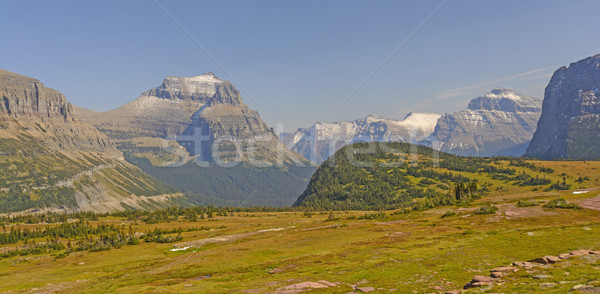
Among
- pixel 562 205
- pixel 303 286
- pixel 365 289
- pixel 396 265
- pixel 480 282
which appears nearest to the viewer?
pixel 480 282

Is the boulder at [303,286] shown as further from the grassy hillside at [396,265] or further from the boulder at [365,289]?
the boulder at [365,289]

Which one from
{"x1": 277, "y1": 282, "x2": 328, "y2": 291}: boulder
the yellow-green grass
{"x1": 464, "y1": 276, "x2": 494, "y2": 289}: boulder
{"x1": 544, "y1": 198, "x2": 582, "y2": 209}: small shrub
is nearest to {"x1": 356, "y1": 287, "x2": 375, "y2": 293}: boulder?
the yellow-green grass

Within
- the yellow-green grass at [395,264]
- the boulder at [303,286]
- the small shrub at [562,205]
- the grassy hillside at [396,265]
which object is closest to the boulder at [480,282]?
the grassy hillside at [396,265]

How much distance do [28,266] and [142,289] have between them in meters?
89.7

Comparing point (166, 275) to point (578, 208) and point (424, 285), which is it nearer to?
point (424, 285)

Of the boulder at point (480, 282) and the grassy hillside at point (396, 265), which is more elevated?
the boulder at point (480, 282)

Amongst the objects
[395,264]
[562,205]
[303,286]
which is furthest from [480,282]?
[562,205]

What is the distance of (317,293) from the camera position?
Answer: 41406mm

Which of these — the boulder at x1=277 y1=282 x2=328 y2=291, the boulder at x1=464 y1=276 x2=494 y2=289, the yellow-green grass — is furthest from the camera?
the boulder at x1=277 y1=282 x2=328 y2=291

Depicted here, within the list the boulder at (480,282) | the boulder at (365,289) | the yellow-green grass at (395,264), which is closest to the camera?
the boulder at (480,282)

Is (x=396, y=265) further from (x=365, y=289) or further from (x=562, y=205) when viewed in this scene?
(x=562, y=205)

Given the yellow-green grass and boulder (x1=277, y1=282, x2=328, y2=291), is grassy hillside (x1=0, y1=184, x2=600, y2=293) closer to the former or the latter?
the yellow-green grass

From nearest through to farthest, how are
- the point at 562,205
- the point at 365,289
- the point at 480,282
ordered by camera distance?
the point at 480,282 → the point at 365,289 → the point at 562,205

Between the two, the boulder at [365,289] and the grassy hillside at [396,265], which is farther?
the boulder at [365,289]
